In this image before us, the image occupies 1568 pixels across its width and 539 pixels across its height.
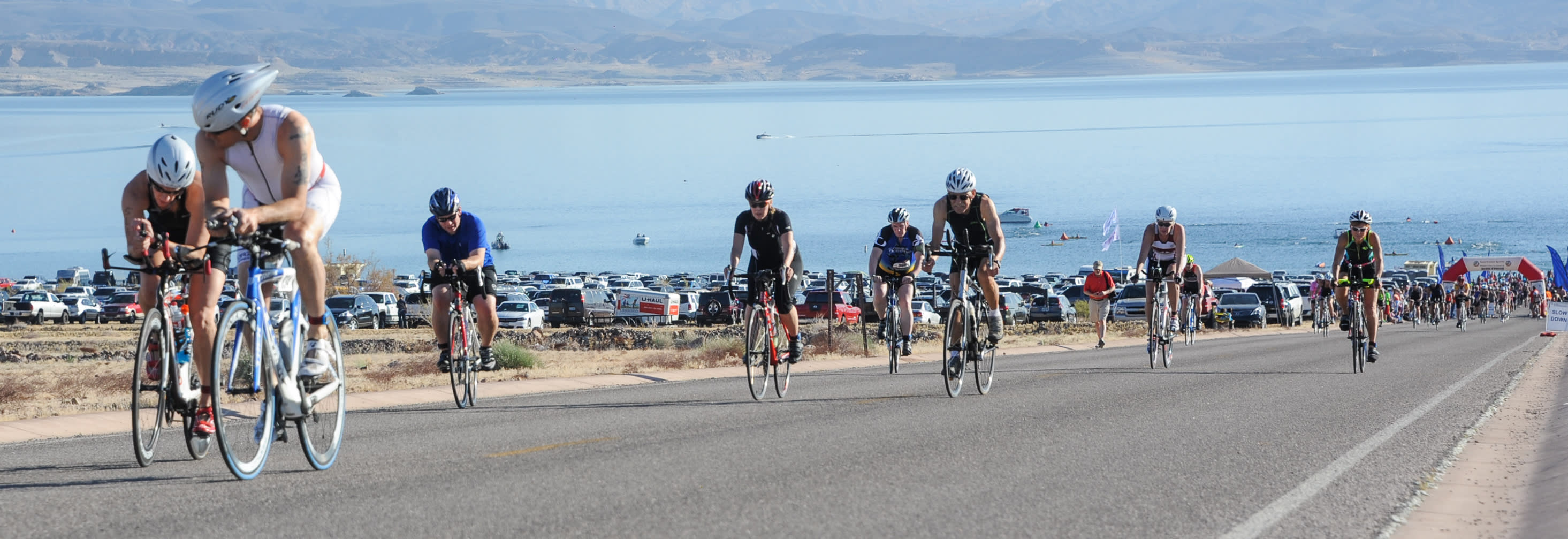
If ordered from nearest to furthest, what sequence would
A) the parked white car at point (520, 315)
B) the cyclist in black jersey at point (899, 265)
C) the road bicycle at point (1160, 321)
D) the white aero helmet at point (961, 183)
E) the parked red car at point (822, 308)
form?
the white aero helmet at point (961, 183) < the cyclist in black jersey at point (899, 265) < the road bicycle at point (1160, 321) < the parked red car at point (822, 308) < the parked white car at point (520, 315)

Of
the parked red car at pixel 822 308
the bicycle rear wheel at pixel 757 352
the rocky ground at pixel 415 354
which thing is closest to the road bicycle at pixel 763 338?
the bicycle rear wheel at pixel 757 352

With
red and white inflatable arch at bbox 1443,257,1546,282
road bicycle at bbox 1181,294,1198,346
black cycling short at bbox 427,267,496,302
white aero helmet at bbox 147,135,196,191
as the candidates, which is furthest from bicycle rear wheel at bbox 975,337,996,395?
red and white inflatable arch at bbox 1443,257,1546,282

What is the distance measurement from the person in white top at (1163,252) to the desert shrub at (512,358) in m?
7.89

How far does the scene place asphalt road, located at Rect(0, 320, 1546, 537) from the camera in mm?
6445

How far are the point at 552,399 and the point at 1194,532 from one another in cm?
716

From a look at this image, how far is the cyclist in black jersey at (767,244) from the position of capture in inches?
470

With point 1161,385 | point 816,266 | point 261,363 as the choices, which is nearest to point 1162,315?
point 1161,385

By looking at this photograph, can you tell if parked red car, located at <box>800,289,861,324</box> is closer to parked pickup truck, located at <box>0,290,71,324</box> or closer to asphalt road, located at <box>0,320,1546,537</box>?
parked pickup truck, located at <box>0,290,71,324</box>

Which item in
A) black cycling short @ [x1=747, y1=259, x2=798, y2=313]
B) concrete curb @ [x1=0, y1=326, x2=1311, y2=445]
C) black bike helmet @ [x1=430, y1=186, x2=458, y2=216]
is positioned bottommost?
concrete curb @ [x1=0, y1=326, x2=1311, y2=445]

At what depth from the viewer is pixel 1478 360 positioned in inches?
846

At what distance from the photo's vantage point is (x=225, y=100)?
22.6 feet

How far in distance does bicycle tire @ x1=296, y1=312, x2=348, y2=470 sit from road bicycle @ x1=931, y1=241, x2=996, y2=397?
541 centimetres

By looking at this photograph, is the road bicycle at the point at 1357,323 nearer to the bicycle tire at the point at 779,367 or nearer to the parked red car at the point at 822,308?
the bicycle tire at the point at 779,367

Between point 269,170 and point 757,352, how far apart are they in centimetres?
528
